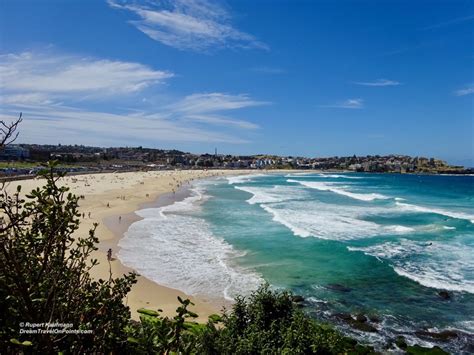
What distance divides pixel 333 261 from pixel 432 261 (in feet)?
18.5

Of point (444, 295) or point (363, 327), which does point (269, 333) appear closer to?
point (363, 327)

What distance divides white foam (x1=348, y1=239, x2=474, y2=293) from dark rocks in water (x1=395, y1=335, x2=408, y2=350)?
6.36m

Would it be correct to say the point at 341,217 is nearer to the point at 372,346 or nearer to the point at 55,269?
the point at 372,346

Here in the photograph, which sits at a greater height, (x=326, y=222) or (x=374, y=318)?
(x=326, y=222)

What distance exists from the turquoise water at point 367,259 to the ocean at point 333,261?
0.05 metres

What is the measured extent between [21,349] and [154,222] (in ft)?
94.6

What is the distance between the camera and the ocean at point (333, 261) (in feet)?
47.9

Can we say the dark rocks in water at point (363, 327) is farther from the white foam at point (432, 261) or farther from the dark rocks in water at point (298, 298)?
the white foam at point (432, 261)

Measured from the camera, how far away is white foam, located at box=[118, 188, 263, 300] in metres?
16.7

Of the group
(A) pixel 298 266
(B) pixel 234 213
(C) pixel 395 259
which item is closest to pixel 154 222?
(B) pixel 234 213

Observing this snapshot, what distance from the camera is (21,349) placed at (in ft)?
10.0

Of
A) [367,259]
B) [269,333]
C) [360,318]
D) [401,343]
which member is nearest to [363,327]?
[360,318]

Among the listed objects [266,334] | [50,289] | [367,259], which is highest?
[50,289]

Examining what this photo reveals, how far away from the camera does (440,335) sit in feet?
42.1
